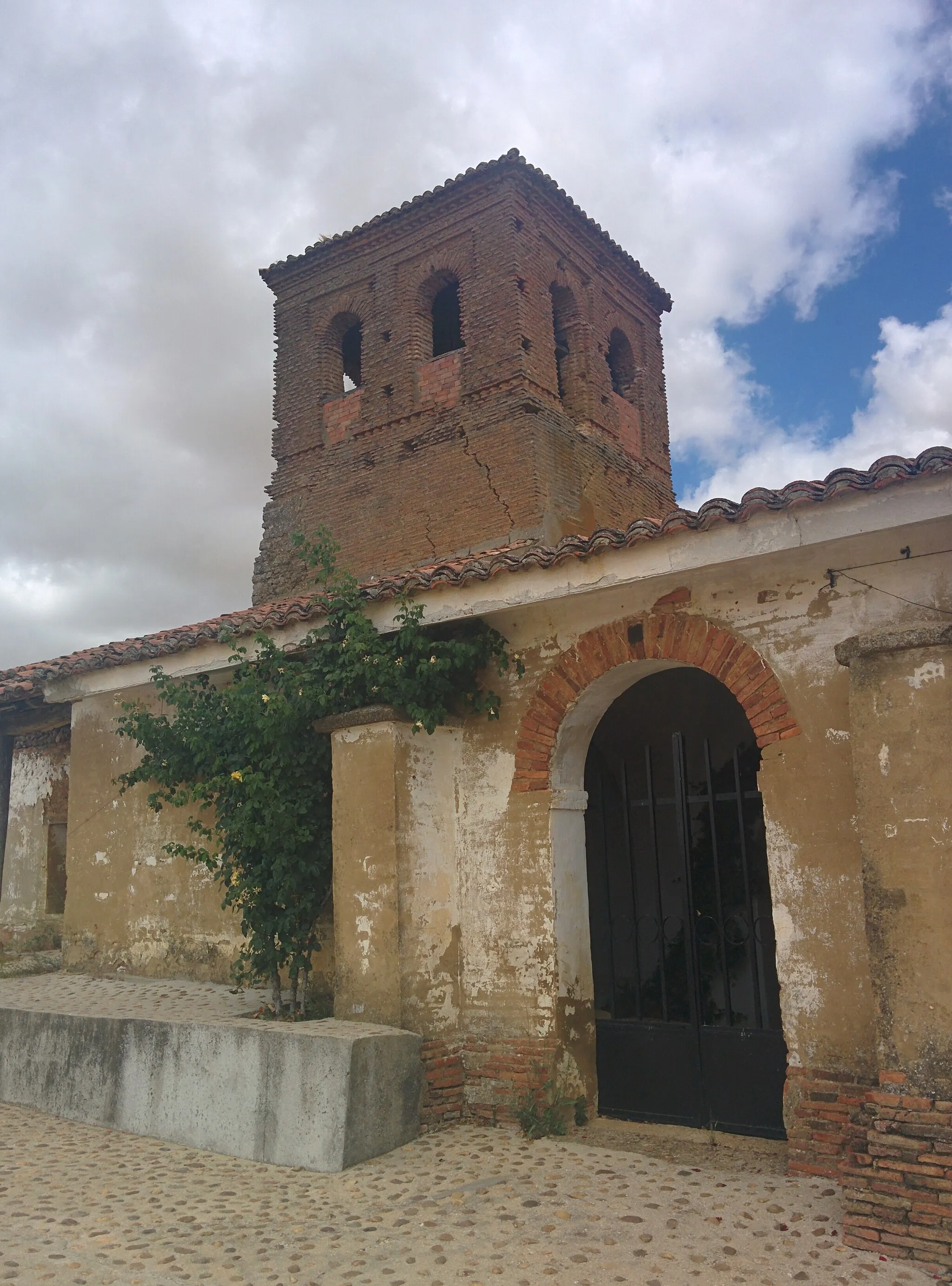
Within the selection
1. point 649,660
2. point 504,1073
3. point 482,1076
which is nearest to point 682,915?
point 504,1073

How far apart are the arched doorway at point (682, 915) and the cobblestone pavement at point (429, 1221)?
90cm

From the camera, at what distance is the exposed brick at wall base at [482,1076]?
6043 millimetres

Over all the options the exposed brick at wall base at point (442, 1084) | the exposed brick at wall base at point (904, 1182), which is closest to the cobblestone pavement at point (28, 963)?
the exposed brick at wall base at point (442, 1084)

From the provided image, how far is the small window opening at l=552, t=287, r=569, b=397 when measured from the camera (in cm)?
1174

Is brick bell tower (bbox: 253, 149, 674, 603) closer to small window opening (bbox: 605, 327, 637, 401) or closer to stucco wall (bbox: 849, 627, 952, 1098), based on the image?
small window opening (bbox: 605, 327, 637, 401)

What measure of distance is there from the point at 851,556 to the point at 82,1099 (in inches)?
238

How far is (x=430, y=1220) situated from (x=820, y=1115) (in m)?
2.06

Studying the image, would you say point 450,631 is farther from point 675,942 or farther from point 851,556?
point 675,942

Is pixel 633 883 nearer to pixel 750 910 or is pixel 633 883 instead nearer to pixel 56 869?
pixel 750 910

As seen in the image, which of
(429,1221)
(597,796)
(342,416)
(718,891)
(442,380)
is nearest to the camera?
(429,1221)

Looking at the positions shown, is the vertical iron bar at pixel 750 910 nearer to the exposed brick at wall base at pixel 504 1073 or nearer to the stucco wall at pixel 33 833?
the exposed brick at wall base at pixel 504 1073

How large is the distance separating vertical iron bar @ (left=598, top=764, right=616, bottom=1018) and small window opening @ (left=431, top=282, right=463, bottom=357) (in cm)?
690

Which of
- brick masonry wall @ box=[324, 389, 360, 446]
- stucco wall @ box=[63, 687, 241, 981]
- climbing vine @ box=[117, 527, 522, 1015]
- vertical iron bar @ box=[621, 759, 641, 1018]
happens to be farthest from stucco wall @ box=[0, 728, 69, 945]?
vertical iron bar @ box=[621, 759, 641, 1018]

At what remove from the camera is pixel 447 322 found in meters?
12.4
